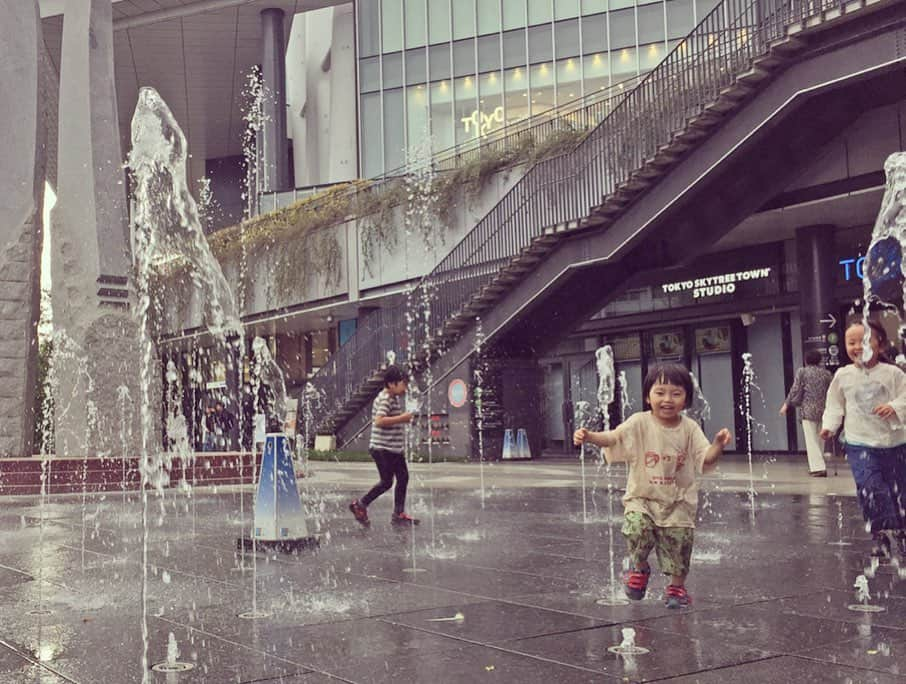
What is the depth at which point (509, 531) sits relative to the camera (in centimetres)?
989

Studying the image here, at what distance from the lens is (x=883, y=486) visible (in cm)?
723

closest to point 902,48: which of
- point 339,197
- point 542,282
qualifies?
point 542,282

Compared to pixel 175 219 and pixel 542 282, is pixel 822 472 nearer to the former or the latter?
pixel 542 282

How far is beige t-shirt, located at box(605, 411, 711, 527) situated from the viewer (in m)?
5.69

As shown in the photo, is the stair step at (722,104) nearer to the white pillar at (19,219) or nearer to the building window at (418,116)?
the white pillar at (19,219)

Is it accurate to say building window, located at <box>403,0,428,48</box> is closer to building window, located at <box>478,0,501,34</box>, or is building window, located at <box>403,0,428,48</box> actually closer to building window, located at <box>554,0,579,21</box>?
building window, located at <box>478,0,501,34</box>

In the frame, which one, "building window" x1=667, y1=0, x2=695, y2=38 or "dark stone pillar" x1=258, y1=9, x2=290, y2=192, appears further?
"dark stone pillar" x1=258, y1=9, x2=290, y2=192

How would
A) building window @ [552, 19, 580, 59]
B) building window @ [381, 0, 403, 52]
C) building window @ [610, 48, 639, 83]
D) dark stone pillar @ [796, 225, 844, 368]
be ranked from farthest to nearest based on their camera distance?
building window @ [381, 0, 403, 52]
building window @ [552, 19, 580, 59]
building window @ [610, 48, 639, 83]
dark stone pillar @ [796, 225, 844, 368]

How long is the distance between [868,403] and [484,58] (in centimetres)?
2869

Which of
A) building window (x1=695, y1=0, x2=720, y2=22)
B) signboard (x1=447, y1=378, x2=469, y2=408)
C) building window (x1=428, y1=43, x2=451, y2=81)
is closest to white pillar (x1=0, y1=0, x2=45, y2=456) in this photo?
signboard (x1=447, y1=378, x2=469, y2=408)

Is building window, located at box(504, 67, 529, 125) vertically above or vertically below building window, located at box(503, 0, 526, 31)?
below

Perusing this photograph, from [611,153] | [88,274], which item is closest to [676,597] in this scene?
[88,274]

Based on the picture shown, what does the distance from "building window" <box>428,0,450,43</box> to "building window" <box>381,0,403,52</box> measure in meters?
1.12

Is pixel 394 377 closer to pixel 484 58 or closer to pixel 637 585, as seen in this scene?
pixel 637 585
